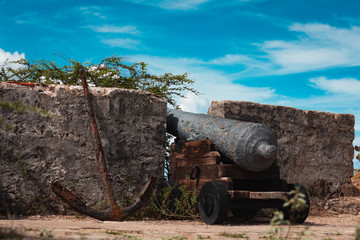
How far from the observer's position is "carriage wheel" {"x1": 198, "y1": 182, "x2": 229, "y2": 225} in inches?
214

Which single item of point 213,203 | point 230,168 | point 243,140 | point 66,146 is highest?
point 243,140

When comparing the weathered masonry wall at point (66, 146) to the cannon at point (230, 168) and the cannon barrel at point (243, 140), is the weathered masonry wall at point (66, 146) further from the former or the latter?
the cannon barrel at point (243, 140)

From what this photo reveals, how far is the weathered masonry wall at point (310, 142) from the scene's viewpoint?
7719 millimetres

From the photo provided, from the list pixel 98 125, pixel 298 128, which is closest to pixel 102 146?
pixel 98 125

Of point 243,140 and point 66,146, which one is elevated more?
point 243,140

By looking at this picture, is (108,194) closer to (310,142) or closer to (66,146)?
(66,146)

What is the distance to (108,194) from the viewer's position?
6.00 metres

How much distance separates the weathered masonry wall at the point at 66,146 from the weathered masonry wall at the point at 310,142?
1606 mm

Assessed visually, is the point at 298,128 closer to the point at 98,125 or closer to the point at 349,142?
the point at 349,142

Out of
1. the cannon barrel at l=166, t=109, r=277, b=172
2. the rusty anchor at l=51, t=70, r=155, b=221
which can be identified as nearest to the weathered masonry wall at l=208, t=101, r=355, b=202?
the cannon barrel at l=166, t=109, r=277, b=172

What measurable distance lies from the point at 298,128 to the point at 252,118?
103 centimetres

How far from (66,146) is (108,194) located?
3.20 ft

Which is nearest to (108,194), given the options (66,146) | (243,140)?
(66,146)

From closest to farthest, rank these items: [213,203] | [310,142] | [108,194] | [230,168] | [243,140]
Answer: [213,203]
[243,140]
[230,168]
[108,194]
[310,142]
